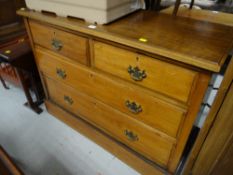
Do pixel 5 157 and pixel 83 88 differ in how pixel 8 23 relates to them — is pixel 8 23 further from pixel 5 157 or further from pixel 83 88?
pixel 5 157

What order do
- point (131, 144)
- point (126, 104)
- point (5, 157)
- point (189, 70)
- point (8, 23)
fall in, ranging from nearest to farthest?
point (189, 70) < point (5, 157) < point (126, 104) < point (131, 144) < point (8, 23)

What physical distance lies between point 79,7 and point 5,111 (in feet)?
Result: 4.16

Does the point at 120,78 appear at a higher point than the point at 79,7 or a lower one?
lower

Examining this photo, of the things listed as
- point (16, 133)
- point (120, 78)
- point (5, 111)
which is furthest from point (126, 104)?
point (5, 111)

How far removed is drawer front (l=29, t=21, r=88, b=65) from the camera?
0.96 meters

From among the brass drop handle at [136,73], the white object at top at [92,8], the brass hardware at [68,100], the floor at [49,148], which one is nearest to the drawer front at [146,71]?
the brass drop handle at [136,73]

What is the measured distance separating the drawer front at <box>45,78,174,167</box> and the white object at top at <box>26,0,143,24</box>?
489 millimetres

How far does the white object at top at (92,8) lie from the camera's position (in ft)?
2.71

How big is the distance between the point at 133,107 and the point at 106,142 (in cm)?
47

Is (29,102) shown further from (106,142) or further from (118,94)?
(118,94)

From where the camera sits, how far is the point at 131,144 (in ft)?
3.74

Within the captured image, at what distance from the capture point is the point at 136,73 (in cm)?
82

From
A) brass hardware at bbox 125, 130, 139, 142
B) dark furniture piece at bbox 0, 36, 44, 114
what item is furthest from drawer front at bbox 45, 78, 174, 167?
dark furniture piece at bbox 0, 36, 44, 114

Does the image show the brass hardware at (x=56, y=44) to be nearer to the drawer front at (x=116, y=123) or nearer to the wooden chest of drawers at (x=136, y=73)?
the wooden chest of drawers at (x=136, y=73)
